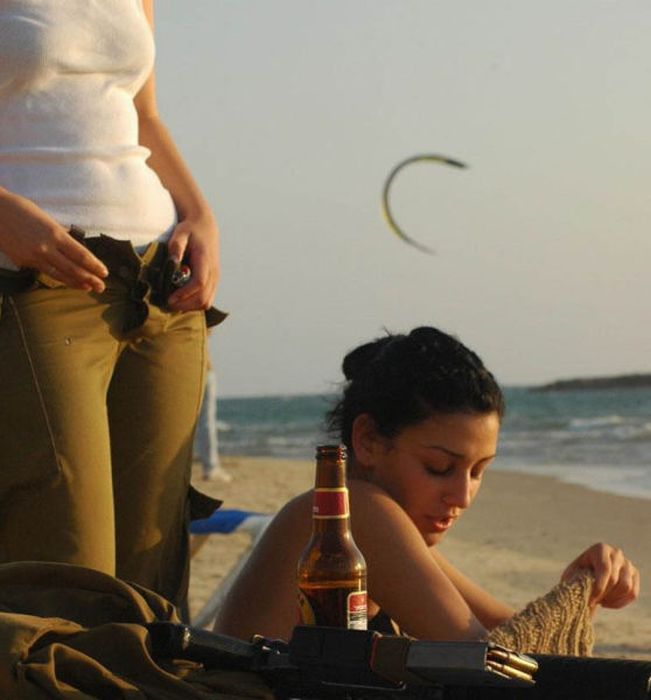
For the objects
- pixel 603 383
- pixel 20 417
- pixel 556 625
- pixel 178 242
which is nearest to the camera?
pixel 20 417

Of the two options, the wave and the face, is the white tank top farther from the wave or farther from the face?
the wave

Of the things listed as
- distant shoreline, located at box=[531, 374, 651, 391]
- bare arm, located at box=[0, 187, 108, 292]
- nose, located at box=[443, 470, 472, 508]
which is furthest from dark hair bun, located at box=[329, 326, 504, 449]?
distant shoreline, located at box=[531, 374, 651, 391]

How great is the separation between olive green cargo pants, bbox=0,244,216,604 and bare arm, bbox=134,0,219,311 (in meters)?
0.04

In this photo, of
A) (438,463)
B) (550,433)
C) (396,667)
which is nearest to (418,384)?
(438,463)

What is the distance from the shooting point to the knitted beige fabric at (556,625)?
9.28 ft

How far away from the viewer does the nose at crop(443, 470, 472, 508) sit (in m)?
3.23

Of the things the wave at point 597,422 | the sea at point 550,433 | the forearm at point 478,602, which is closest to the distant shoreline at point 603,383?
the sea at point 550,433

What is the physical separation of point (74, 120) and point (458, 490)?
3.58 feet

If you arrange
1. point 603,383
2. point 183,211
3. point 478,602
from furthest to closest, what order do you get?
point 603,383, point 478,602, point 183,211

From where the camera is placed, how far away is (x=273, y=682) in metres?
2.14

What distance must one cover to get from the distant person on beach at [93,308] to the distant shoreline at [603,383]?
56.2m

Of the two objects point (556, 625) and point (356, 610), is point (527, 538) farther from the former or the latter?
point (356, 610)

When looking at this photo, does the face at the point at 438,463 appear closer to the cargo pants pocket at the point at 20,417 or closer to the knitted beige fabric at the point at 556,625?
the knitted beige fabric at the point at 556,625

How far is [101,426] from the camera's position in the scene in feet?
9.30
